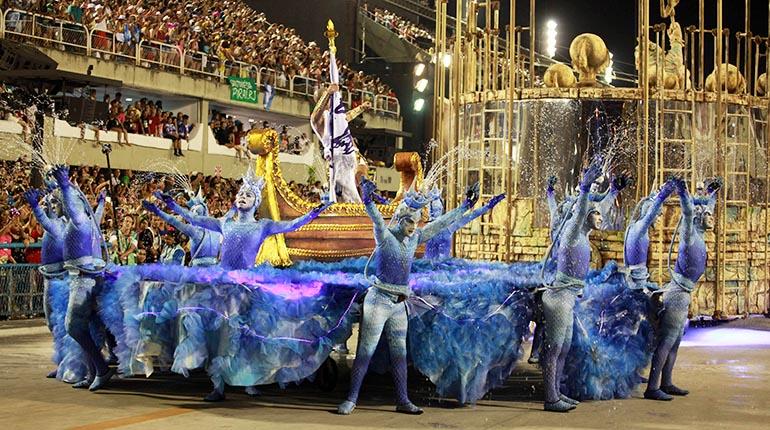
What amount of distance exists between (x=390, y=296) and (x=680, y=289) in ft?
9.38

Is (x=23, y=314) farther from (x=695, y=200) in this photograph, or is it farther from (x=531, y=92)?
A: (x=695, y=200)

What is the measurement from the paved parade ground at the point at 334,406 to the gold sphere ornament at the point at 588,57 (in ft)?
24.5

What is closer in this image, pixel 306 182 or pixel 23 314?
pixel 23 314

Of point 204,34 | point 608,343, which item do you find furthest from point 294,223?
point 204,34

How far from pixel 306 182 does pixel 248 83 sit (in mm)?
2621

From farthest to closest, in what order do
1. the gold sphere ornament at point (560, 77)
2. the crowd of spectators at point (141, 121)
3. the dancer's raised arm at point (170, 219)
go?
the crowd of spectators at point (141, 121)
the gold sphere ornament at point (560, 77)
the dancer's raised arm at point (170, 219)

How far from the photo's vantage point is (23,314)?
1677 centimetres

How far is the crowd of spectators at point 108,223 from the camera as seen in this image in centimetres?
1664

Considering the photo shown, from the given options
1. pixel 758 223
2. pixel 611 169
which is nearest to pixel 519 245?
pixel 611 169

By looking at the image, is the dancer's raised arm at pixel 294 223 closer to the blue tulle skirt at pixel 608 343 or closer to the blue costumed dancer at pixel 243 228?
the blue costumed dancer at pixel 243 228

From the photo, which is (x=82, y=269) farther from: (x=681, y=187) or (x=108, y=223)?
(x=108, y=223)

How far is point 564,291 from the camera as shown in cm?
968

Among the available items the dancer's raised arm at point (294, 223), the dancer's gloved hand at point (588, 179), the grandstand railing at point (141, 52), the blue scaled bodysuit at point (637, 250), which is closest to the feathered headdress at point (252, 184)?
the dancer's raised arm at point (294, 223)

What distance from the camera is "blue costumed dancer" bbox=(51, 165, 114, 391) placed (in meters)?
10.2
